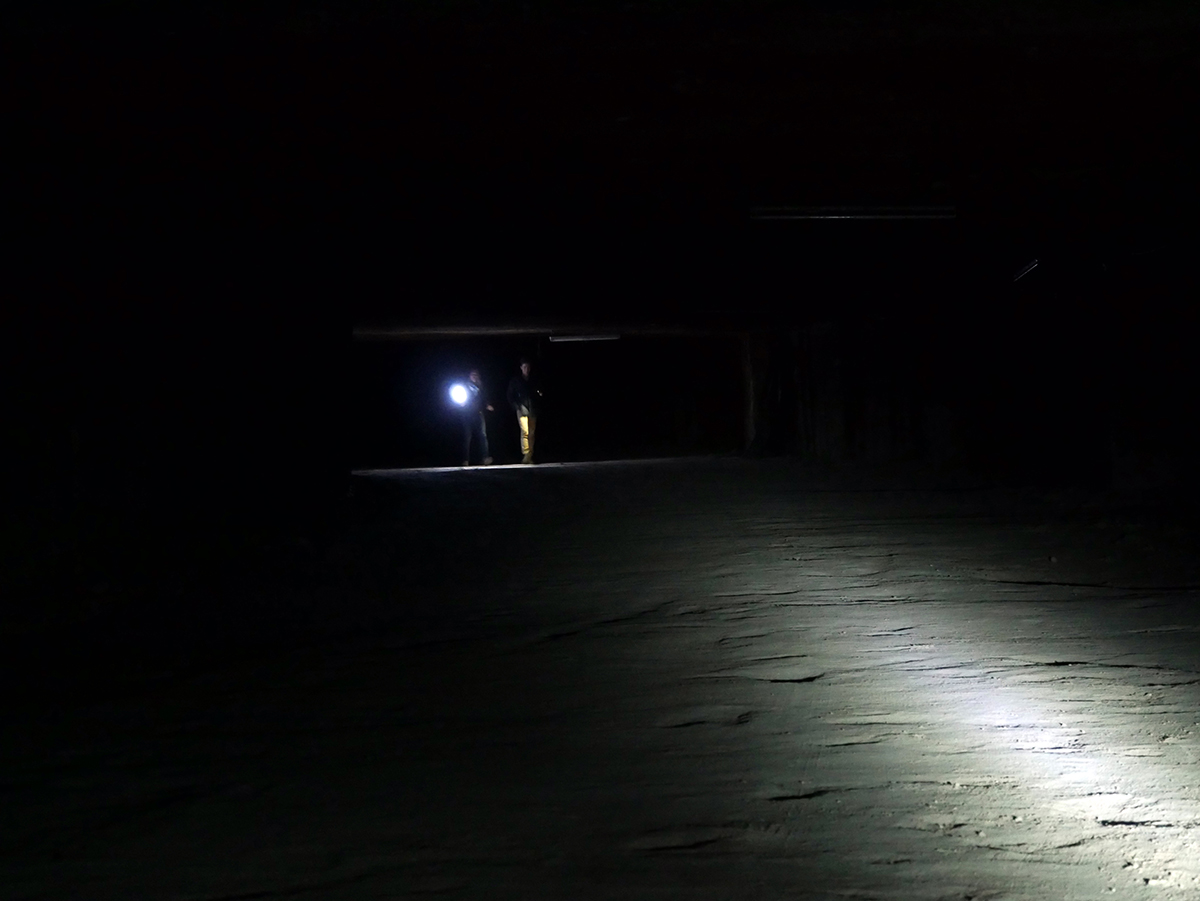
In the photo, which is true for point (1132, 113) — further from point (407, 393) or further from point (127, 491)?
point (407, 393)

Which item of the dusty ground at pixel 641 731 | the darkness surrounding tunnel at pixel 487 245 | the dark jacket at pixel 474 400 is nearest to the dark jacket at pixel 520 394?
the dark jacket at pixel 474 400

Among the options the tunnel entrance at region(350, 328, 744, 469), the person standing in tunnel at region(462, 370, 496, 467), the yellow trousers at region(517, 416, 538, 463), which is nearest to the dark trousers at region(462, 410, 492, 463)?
the person standing in tunnel at region(462, 370, 496, 467)

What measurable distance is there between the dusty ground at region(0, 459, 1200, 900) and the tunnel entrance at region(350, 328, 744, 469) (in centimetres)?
1433

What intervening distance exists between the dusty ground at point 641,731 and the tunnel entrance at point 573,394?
14329 millimetres

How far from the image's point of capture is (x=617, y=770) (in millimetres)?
3805

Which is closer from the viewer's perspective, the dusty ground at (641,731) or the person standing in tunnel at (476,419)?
the dusty ground at (641,731)

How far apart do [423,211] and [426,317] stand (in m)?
6.90

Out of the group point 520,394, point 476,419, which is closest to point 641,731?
point 520,394

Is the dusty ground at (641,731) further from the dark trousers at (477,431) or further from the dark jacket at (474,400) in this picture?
the dark trousers at (477,431)

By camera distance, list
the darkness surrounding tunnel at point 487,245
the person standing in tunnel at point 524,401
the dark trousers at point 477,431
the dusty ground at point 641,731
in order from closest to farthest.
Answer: the dusty ground at point 641,731
the darkness surrounding tunnel at point 487,245
the person standing in tunnel at point 524,401
the dark trousers at point 477,431

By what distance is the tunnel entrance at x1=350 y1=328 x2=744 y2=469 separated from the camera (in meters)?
22.5

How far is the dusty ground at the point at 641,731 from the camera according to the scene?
10.0 ft

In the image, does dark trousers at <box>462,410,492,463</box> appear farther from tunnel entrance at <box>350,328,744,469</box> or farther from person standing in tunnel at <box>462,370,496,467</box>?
tunnel entrance at <box>350,328,744,469</box>

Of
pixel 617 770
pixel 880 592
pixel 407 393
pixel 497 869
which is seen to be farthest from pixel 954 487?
pixel 407 393
